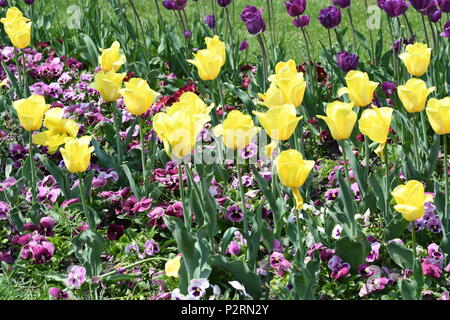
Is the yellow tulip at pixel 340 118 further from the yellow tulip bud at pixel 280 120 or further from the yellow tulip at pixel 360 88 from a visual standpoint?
the yellow tulip at pixel 360 88

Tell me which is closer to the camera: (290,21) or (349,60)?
(349,60)

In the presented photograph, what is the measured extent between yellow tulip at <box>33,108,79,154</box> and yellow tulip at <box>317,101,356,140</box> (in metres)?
1.04

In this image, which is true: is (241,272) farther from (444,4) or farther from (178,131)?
(444,4)

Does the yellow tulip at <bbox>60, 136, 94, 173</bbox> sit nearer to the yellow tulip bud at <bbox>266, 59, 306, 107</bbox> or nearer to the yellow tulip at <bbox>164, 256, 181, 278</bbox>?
the yellow tulip at <bbox>164, 256, 181, 278</bbox>

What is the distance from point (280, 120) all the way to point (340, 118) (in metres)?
0.20

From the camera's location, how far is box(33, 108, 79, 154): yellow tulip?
2.88m

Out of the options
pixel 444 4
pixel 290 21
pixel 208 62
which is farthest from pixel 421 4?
pixel 290 21

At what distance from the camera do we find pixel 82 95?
13.6ft

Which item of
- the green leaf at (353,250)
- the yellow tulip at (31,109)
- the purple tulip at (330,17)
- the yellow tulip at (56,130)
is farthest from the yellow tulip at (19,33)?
the green leaf at (353,250)

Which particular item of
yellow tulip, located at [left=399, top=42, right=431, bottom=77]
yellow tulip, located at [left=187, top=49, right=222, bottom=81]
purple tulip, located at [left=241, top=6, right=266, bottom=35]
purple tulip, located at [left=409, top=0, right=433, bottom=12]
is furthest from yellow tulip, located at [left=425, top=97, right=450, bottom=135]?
purple tulip, located at [left=241, top=6, right=266, bottom=35]

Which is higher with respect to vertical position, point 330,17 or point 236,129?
point 330,17

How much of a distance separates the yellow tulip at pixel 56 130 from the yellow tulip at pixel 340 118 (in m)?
1.04

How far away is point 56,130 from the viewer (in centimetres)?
295
